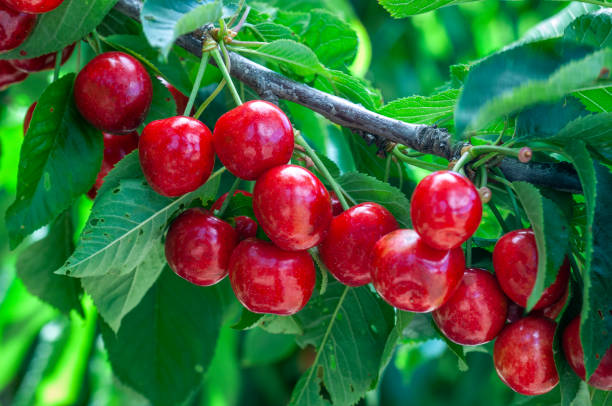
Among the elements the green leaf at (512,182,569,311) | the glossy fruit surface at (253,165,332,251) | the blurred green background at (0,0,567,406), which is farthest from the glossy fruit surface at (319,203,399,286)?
the blurred green background at (0,0,567,406)

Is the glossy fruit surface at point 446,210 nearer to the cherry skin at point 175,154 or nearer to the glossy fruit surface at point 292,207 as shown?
the glossy fruit surface at point 292,207

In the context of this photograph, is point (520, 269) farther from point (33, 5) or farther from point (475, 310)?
point (33, 5)

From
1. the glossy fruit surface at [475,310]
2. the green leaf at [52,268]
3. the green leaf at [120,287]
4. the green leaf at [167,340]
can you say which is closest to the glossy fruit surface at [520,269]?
the glossy fruit surface at [475,310]

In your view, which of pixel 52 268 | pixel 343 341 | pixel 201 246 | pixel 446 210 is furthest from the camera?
pixel 52 268

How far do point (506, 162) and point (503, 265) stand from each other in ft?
0.37

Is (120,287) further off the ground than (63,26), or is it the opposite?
(63,26)

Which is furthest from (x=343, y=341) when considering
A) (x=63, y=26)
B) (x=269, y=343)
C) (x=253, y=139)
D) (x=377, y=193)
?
(x=269, y=343)

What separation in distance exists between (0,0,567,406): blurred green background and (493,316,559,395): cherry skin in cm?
24

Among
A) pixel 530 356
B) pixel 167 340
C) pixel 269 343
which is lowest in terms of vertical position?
pixel 269 343

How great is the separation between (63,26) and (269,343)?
32.5 inches

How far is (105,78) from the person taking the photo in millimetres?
665

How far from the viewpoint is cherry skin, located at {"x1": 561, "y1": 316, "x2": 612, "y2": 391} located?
1.73 feet

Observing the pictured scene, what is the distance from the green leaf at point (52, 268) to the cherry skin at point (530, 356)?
0.63m

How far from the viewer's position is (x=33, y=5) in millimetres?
619
